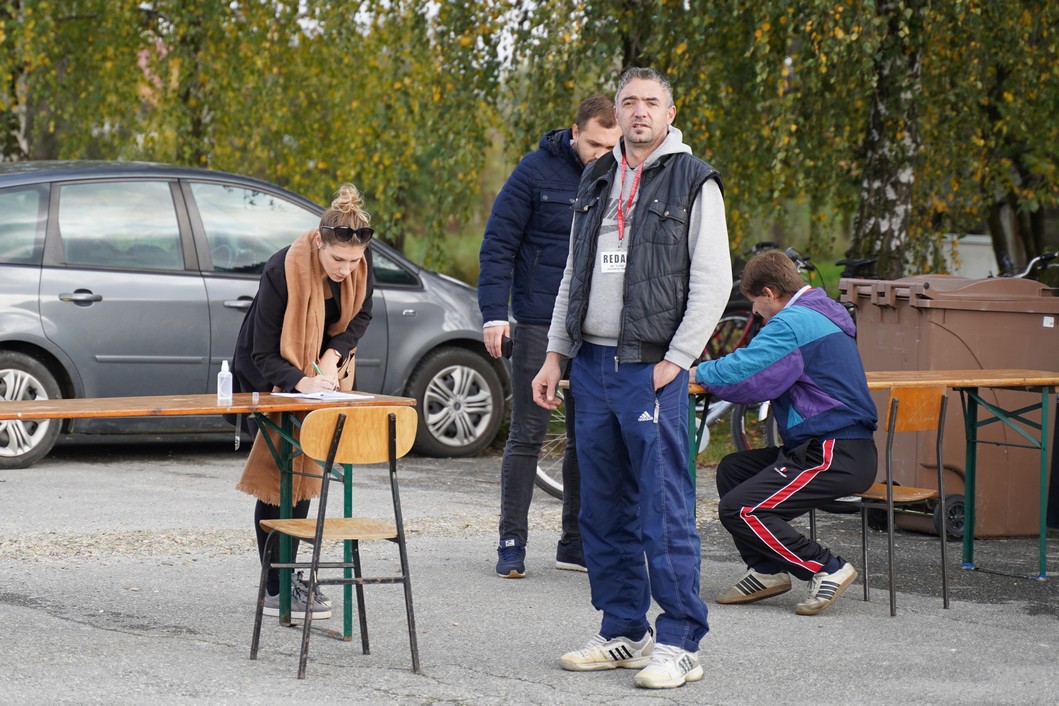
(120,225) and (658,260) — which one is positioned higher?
(120,225)

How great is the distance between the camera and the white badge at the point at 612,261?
495cm

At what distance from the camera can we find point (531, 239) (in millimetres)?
6617

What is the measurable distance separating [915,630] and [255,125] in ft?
37.0

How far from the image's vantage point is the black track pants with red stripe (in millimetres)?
6043

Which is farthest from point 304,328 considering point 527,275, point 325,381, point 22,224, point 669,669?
point 22,224

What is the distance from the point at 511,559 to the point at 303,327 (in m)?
1.62

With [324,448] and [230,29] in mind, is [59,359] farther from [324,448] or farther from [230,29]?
[230,29]

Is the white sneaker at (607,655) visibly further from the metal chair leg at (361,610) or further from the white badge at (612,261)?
the white badge at (612,261)

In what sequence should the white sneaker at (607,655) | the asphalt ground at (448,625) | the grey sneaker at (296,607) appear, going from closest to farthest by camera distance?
the asphalt ground at (448,625) → the white sneaker at (607,655) → the grey sneaker at (296,607)

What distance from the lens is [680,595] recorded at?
16.1 feet

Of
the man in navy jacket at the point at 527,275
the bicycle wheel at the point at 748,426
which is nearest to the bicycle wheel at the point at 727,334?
the bicycle wheel at the point at 748,426

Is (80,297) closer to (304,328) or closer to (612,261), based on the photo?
(304,328)

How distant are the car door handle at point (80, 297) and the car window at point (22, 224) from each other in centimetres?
27

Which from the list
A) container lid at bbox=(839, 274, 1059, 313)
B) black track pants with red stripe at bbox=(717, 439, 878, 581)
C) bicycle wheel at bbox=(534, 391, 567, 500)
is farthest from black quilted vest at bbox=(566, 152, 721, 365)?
bicycle wheel at bbox=(534, 391, 567, 500)
